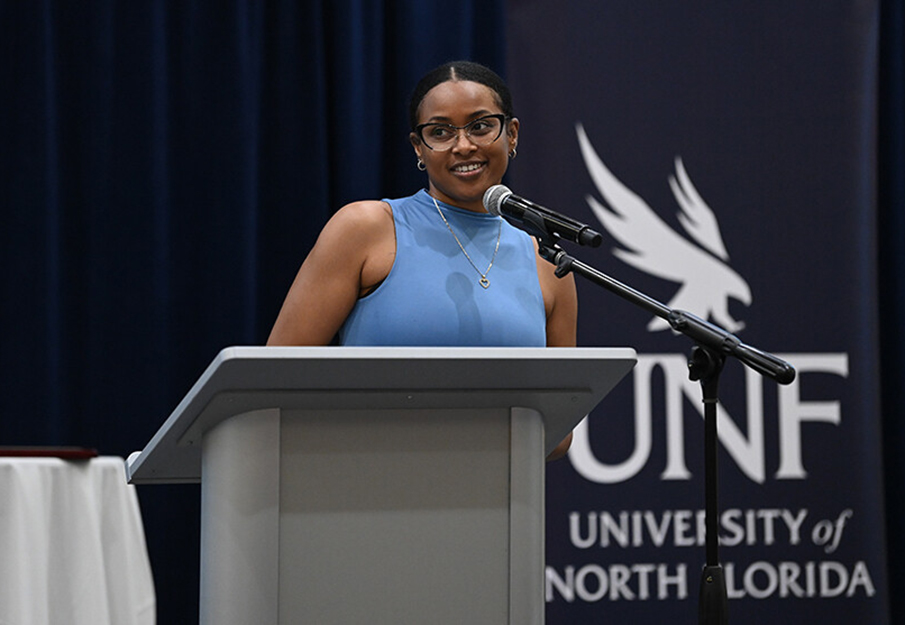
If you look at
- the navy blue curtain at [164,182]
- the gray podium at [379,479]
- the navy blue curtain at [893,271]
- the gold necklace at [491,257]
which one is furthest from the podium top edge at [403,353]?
the navy blue curtain at [893,271]

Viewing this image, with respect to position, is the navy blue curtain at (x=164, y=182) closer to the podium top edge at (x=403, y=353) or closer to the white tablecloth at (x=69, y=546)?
the white tablecloth at (x=69, y=546)

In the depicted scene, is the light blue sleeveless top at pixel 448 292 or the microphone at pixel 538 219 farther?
the light blue sleeveless top at pixel 448 292

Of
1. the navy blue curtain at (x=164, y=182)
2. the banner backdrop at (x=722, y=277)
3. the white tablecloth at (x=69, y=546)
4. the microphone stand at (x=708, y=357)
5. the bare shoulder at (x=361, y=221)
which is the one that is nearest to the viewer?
the microphone stand at (x=708, y=357)

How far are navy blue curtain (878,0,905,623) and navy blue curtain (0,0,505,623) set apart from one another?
129 centimetres

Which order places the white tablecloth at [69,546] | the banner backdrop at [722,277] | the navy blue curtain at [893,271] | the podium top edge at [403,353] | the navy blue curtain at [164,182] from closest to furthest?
1. the podium top edge at [403,353]
2. the white tablecloth at [69,546]
3. the navy blue curtain at [164,182]
4. the banner backdrop at [722,277]
5. the navy blue curtain at [893,271]

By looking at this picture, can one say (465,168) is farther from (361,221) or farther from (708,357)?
(708,357)

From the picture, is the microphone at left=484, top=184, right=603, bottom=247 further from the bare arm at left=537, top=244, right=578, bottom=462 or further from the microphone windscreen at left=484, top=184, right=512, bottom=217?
the bare arm at left=537, top=244, right=578, bottom=462

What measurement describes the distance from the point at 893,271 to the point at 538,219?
8.02ft

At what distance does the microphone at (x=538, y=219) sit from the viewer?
1.45 metres

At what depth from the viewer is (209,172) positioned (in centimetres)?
330

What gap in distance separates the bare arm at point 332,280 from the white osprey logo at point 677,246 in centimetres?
177

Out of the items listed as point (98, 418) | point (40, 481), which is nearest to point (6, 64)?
point (98, 418)

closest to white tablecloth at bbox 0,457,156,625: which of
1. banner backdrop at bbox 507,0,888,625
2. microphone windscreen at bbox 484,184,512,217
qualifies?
microphone windscreen at bbox 484,184,512,217

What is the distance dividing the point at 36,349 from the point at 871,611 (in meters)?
2.57
